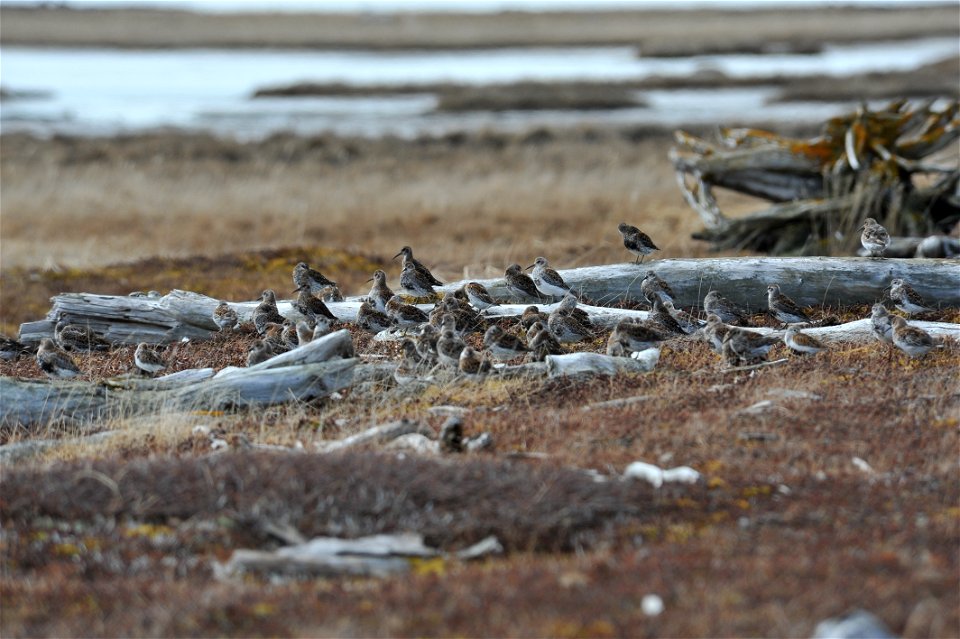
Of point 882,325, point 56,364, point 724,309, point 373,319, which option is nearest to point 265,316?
point 373,319

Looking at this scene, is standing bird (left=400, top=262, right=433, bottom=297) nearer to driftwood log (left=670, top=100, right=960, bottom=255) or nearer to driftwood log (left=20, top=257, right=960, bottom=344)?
driftwood log (left=20, top=257, right=960, bottom=344)

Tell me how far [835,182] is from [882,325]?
380 inches

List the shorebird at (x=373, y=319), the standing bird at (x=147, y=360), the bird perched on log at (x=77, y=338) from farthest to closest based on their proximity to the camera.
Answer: the shorebird at (x=373, y=319) → the bird perched on log at (x=77, y=338) → the standing bird at (x=147, y=360)

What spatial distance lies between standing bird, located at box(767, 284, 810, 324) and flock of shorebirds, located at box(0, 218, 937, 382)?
0.01 meters

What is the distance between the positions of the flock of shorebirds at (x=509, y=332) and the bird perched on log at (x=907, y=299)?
0.01 meters

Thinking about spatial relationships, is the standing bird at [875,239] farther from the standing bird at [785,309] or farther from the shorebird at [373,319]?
the shorebird at [373,319]

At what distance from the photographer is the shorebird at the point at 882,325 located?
13.6 metres

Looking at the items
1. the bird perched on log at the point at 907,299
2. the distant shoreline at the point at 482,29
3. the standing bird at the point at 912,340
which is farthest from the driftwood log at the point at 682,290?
the distant shoreline at the point at 482,29

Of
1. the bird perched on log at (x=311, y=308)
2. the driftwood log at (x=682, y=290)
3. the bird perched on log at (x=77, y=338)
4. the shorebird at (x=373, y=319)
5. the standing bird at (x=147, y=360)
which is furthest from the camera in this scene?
the bird perched on log at (x=311, y=308)

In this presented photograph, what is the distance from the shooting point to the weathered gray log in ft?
41.0

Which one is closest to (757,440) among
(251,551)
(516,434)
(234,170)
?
(516,434)

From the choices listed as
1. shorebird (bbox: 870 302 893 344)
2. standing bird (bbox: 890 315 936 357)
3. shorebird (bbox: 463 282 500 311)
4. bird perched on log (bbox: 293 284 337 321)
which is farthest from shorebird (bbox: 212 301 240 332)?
standing bird (bbox: 890 315 936 357)

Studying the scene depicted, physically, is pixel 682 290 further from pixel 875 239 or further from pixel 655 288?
pixel 875 239

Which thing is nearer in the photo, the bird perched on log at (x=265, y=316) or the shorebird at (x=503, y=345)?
the shorebird at (x=503, y=345)
